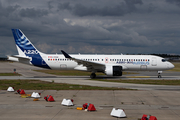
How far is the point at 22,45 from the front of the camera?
114 ft

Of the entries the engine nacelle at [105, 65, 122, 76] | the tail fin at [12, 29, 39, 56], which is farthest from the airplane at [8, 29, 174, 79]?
the engine nacelle at [105, 65, 122, 76]

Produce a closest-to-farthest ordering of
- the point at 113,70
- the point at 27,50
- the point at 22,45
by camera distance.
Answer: the point at 113,70 < the point at 27,50 < the point at 22,45

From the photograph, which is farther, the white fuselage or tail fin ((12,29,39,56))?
tail fin ((12,29,39,56))

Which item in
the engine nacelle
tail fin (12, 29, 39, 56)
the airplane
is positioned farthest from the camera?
tail fin (12, 29, 39, 56)

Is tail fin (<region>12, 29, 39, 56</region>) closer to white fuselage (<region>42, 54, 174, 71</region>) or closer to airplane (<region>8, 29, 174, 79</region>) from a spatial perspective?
airplane (<region>8, 29, 174, 79</region>)

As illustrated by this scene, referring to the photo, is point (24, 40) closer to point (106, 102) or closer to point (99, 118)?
point (106, 102)

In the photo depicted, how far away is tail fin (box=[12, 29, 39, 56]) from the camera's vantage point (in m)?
34.6

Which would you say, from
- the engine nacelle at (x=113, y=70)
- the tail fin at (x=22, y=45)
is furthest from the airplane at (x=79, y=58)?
the engine nacelle at (x=113, y=70)

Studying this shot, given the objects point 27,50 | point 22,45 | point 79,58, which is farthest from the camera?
point 22,45

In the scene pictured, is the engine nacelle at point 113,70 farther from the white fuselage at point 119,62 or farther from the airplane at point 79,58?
the white fuselage at point 119,62

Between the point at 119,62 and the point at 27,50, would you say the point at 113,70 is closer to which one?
the point at 119,62

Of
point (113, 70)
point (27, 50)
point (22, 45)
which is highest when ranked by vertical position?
point (22, 45)

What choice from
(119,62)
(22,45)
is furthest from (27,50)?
(119,62)

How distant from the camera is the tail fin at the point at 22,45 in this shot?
34.6 meters
